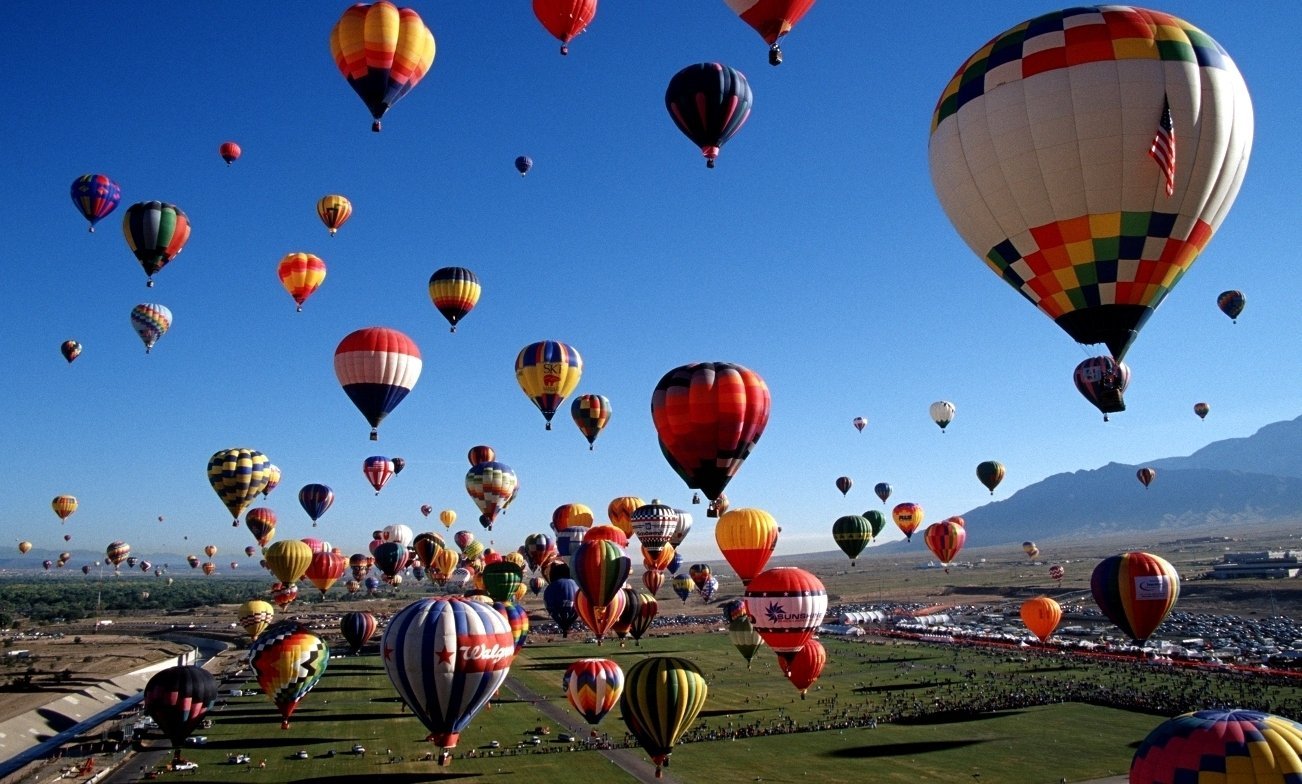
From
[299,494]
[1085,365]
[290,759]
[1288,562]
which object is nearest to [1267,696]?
[1085,365]

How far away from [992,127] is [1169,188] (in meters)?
2.64

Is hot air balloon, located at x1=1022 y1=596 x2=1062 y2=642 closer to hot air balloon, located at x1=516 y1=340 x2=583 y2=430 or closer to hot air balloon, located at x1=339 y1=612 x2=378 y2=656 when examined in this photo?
hot air balloon, located at x1=516 y1=340 x2=583 y2=430

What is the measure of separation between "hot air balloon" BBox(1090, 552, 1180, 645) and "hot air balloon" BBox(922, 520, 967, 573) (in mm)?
19675

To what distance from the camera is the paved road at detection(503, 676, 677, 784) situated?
2522 cm

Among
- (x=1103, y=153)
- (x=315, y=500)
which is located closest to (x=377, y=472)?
(x=315, y=500)

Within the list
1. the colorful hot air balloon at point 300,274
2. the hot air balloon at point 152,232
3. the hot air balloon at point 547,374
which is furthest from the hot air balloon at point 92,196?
the hot air balloon at point 547,374

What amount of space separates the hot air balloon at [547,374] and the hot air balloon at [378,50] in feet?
41.0

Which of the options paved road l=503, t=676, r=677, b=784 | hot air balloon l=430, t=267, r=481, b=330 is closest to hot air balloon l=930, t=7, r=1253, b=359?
paved road l=503, t=676, r=677, b=784

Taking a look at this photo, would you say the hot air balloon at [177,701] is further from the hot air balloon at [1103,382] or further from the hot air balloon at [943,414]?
the hot air balloon at [943,414]

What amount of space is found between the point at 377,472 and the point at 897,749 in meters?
30.6

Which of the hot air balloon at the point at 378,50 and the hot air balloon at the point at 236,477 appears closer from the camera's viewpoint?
the hot air balloon at the point at 378,50

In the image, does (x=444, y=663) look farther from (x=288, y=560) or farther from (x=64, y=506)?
(x=64, y=506)

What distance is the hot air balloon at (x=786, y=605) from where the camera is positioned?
26.7 metres

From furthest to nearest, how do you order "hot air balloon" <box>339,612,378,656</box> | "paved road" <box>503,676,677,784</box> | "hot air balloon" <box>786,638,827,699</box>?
"hot air balloon" <box>339,612,378,656</box> → "hot air balloon" <box>786,638,827,699</box> → "paved road" <box>503,676,677,784</box>
